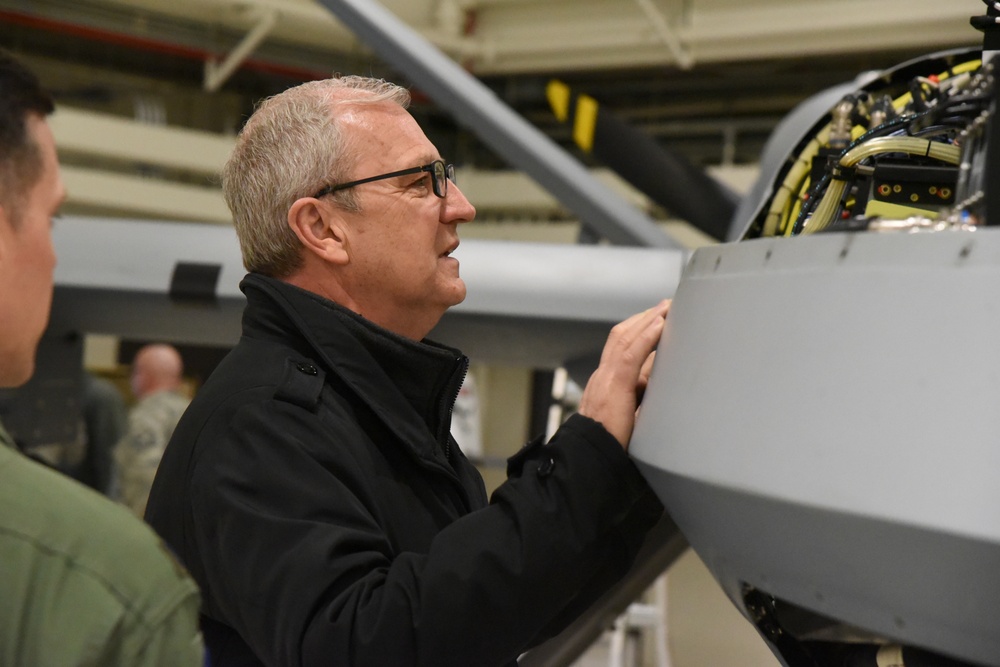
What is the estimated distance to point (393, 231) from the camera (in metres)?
1.35

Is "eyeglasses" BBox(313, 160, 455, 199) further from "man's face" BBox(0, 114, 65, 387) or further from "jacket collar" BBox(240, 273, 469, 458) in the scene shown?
"man's face" BBox(0, 114, 65, 387)

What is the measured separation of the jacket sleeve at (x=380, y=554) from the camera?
1.02m

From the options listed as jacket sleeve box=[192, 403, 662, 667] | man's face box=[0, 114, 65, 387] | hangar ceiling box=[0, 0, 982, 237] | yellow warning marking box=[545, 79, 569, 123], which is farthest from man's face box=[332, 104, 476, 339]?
hangar ceiling box=[0, 0, 982, 237]

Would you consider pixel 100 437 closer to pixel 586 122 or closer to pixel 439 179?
pixel 586 122

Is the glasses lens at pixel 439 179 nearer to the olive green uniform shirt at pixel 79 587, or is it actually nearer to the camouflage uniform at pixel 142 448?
the olive green uniform shirt at pixel 79 587

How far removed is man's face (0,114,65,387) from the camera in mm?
861

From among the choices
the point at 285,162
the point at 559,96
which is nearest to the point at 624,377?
the point at 285,162

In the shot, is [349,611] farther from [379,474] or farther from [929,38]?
[929,38]

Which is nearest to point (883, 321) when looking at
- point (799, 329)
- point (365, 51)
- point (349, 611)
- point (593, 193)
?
point (799, 329)

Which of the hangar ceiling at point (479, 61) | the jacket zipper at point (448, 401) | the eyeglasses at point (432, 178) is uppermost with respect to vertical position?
the hangar ceiling at point (479, 61)

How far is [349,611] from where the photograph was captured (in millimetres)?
1018

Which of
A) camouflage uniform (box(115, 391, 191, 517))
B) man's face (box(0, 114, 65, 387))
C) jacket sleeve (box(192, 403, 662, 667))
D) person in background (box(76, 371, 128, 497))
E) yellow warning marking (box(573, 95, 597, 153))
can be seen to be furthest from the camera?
person in background (box(76, 371, 128, 497))

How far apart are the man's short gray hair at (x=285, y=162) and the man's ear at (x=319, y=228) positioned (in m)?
0.02

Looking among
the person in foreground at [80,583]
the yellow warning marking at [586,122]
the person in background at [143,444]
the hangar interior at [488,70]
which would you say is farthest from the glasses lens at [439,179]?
the hangar interior at [488,70]
